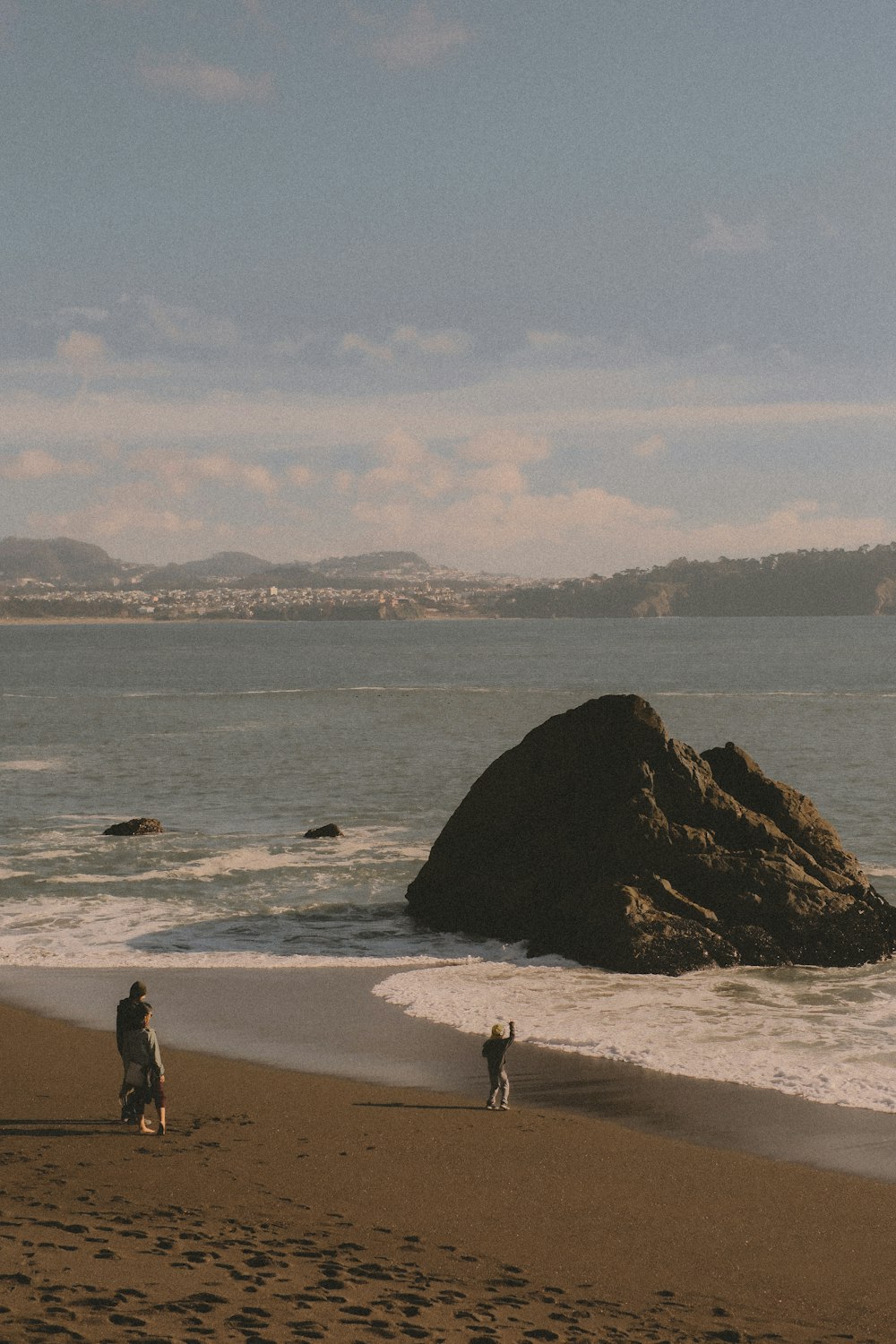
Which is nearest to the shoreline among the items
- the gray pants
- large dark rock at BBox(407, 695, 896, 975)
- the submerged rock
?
the gray pants

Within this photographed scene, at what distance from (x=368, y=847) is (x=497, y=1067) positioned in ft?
64.9

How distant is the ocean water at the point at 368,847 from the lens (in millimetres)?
18812

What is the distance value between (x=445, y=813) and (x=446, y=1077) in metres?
24.3

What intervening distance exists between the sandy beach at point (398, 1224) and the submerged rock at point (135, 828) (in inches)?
789

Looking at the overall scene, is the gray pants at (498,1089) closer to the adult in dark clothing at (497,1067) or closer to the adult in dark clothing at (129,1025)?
the adult in dark clothing at (497,1067)

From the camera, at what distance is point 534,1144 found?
1383 centimetres

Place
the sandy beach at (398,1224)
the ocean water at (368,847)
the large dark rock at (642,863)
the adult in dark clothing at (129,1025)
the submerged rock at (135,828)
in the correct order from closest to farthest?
the sandy beach at (398,1224) < the adult in dark clothing at (129,1025) < the ocean water at (368,847) < the large dark rock at (642,863) < the submerged rock at (135,828)

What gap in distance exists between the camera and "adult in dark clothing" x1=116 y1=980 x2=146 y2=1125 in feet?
46.2

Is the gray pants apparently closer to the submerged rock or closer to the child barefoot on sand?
the child barefoot on sand

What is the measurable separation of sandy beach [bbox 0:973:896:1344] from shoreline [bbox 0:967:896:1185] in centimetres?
41

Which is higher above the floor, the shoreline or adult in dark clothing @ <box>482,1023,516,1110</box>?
adult in dark clothing @ <box>482,1023,516,1110</box>

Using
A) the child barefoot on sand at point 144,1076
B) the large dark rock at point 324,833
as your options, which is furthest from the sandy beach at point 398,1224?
the large dark rock at point 324,833

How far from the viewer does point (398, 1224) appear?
11.5 m

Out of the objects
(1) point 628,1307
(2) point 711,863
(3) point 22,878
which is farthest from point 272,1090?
(3) point 22,878
